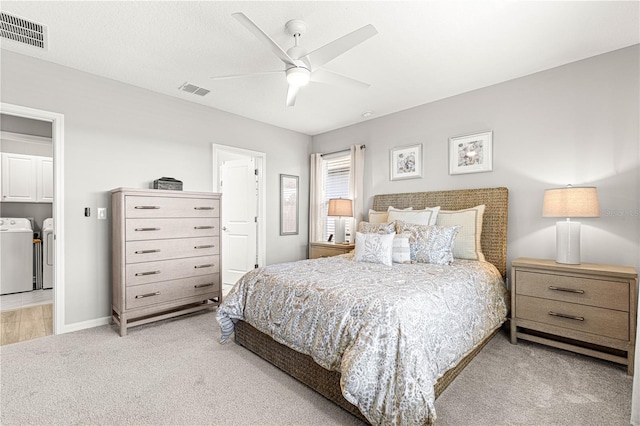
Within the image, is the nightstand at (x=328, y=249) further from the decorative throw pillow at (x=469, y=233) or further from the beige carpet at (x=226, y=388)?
the beige carpet at (x=226, y=388)

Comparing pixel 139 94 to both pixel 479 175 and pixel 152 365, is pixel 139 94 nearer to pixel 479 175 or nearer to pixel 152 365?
pixel 152 365

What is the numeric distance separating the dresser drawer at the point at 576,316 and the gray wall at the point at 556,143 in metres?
0.59

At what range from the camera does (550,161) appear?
296 cm

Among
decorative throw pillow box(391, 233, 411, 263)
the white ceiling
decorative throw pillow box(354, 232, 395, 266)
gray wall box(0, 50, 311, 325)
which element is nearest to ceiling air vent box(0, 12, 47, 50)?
the white ceiling

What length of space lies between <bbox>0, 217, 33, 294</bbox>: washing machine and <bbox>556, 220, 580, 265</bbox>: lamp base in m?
6.92

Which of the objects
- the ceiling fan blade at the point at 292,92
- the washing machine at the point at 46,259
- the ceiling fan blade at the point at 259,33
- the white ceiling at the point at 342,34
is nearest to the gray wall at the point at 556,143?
the white ceiling at the point at 342,34

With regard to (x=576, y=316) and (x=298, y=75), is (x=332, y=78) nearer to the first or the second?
(x=298, y=75)

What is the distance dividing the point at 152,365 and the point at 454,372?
224 centimetres

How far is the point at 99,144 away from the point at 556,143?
4651mm

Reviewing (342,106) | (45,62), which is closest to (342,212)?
(342,106)

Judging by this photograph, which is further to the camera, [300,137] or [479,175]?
[300,137]

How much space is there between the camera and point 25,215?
5051 millimetres

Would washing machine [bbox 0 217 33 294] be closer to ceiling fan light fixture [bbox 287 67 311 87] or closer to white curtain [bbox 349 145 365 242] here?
white curtain [bbox 349 145 365 242]

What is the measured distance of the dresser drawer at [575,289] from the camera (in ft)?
7.39
